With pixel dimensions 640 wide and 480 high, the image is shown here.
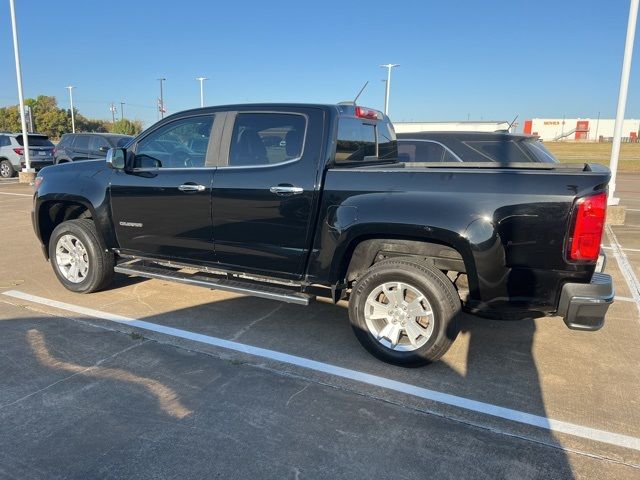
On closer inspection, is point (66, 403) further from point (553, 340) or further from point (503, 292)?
point (553, 340)

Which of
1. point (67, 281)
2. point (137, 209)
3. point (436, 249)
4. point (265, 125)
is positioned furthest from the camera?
point (67, 281)

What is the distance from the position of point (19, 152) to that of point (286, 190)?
18825mm

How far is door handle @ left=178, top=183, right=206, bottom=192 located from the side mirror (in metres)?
0.76

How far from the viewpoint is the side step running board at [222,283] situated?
13.1ft

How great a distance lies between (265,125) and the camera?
423cm

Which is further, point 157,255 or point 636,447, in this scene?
point 157,255

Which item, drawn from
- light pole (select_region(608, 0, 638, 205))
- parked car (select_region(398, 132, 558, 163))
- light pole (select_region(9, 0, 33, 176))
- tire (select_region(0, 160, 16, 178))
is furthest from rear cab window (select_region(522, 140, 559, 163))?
tire (select_region(0, 160, 16, 178))

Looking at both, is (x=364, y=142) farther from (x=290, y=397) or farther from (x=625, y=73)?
(x=625, y=73)

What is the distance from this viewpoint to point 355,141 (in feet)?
14.2

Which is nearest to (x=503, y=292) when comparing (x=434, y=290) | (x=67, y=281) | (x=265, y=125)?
(x=434, y=290)

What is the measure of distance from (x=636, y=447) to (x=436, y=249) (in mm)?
1674

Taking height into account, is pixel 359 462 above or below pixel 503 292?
below

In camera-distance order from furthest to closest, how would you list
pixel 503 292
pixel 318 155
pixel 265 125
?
pixel 265 125, pixel 318 155, pixel 503 292

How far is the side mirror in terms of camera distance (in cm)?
468
